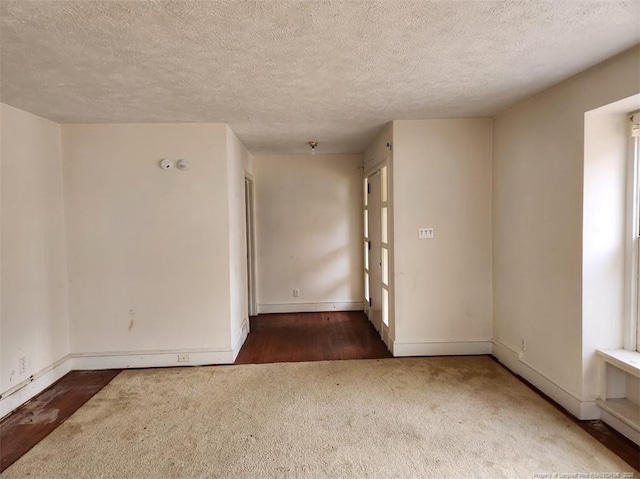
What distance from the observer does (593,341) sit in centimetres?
230

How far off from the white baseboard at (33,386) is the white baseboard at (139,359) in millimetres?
138

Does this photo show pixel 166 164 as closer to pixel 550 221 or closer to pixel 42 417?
pixel 42 417

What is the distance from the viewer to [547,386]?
2.63m

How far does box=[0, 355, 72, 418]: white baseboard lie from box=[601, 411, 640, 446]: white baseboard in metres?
4.08

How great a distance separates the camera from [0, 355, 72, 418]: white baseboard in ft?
8.27

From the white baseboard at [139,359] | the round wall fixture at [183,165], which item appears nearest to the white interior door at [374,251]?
the white baseboard at [139,359]

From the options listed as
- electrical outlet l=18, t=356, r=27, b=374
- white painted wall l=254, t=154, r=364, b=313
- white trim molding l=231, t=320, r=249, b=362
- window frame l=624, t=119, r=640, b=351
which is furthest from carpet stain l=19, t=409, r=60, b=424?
window frame l=624, t=119, r=640, b=351

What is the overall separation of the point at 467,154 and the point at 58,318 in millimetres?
4071

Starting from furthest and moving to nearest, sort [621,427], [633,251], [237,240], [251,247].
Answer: [251,247], [237,240], [633,251], [621,427]

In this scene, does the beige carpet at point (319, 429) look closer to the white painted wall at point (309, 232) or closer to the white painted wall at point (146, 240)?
the white painted wall at point (146, 240)

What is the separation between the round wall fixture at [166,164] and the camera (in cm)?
323

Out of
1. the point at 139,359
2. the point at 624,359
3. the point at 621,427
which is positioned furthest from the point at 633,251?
the point at 139,359

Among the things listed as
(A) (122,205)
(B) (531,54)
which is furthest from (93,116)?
(B) (531,54)

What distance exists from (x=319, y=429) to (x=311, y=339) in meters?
1.81
